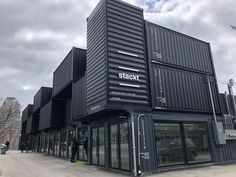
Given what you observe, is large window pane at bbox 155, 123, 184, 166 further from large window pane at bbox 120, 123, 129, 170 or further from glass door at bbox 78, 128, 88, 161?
glass door at bbox 78, 128, 88, 161

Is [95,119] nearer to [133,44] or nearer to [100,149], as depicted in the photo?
[100,149]

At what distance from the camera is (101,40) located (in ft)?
32.5

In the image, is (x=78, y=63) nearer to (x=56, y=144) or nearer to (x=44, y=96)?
(x=56, y=144)

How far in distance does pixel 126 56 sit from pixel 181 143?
4759 millimetres

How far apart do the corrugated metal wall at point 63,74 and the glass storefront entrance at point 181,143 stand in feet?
26.4

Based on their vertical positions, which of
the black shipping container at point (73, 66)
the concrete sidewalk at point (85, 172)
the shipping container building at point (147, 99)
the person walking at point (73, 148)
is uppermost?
the black shipping container at point (73, 66)

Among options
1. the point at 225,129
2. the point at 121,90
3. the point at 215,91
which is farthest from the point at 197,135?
the point at 121,90

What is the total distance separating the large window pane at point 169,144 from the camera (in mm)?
9617

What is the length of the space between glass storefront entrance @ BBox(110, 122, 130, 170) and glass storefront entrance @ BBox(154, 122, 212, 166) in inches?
52.7

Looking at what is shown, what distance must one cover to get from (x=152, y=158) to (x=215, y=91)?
20.1 feet

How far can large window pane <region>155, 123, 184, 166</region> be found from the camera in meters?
9.62

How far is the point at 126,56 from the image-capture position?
978cm

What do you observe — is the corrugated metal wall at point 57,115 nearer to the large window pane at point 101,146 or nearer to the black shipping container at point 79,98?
the black shipping container at point 79,98

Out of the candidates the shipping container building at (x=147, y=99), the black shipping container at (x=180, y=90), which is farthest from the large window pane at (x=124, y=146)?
the black shipping container at (x=180, y=90)
